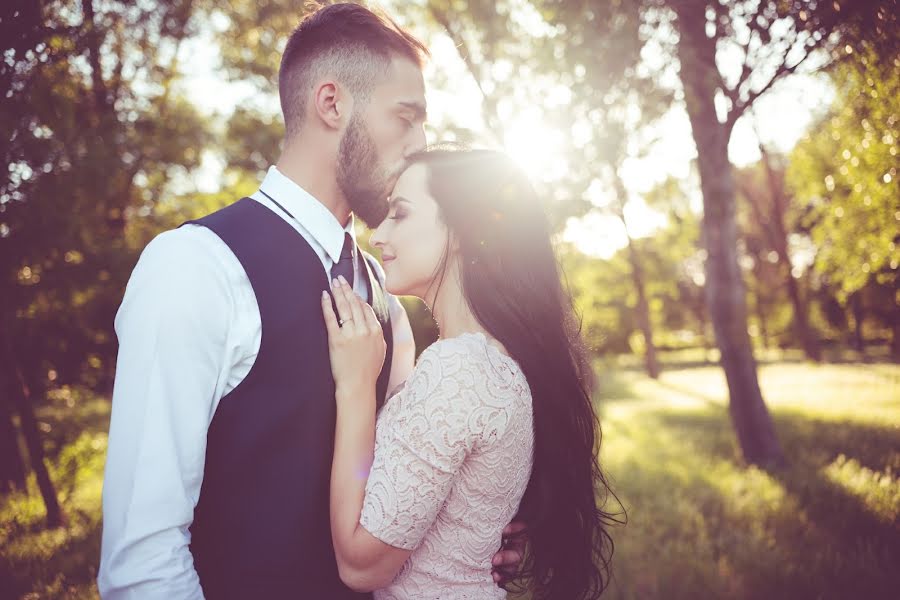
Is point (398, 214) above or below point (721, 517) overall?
above

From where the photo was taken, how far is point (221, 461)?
148 centimetres

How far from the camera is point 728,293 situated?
6.50 m

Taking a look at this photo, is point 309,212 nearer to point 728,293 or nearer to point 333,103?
point 333,103

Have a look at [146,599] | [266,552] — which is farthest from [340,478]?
[146,599]

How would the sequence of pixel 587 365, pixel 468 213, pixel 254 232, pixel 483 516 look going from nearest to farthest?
pixel 254 232, pixel 483 516, pixel 468 213, pixel 587 365

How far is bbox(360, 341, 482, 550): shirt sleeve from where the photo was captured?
149cm

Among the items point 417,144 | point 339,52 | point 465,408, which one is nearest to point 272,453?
point 465,408

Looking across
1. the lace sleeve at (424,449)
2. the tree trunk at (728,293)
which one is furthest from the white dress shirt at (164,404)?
the tree trunk at (728,293)

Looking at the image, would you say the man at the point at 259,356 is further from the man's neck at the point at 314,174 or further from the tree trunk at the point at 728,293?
the tree trunk at the point at 728,293

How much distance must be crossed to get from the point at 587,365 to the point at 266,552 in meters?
1.50

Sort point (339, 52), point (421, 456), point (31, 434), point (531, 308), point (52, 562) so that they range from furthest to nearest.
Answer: point (31, 434)
point (52, 562)
point (339, 52)
point (531, 308)
point (421, 456)

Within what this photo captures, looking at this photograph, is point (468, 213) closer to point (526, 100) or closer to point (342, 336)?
point (342, 336)

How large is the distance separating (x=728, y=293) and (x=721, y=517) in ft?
9.12

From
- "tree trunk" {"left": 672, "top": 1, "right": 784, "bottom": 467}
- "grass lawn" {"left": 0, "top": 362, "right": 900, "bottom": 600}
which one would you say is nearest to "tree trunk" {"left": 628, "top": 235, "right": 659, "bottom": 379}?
"grass lawn" {"left": 0, "top": 362, "right": 900, "bottom": 600}
